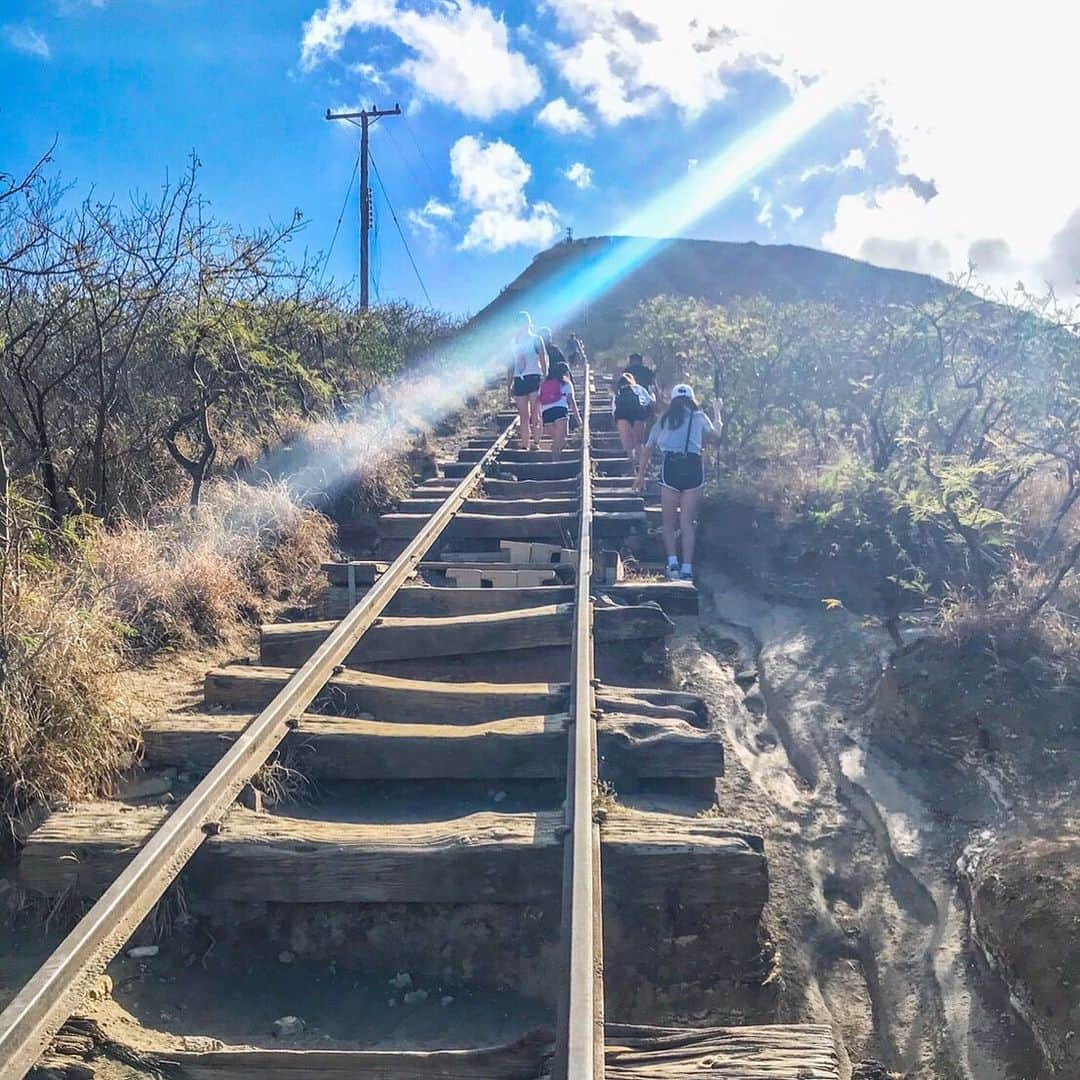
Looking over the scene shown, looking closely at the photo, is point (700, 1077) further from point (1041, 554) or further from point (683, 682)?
point (1041, 554)

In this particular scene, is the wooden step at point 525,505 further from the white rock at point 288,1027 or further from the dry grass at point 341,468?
the white rock at point 288,1027

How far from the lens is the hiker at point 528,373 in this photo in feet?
37.8

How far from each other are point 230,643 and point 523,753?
2.65m

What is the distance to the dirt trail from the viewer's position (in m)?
3.33

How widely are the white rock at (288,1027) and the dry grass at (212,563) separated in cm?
258

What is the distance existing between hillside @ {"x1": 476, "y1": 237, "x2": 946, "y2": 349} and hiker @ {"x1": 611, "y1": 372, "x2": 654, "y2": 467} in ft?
139

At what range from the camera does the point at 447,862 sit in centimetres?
318

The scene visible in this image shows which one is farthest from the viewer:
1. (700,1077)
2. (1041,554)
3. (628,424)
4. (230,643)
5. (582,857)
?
(628,424)

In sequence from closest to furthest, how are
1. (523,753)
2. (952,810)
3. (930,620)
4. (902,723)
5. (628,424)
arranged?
(523,753) → (952,810) → (902,723) → (930,620) → (628,424)

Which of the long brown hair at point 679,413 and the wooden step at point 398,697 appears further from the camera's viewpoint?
the long brown hair at point 679,413

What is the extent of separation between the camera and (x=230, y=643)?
5.83 meters

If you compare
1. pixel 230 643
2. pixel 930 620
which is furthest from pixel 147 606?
pixel 930 620

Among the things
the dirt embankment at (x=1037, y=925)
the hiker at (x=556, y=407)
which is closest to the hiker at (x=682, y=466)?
the hiker at (x=556, y=407)

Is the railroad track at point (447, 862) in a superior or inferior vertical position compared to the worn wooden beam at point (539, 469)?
inferior
